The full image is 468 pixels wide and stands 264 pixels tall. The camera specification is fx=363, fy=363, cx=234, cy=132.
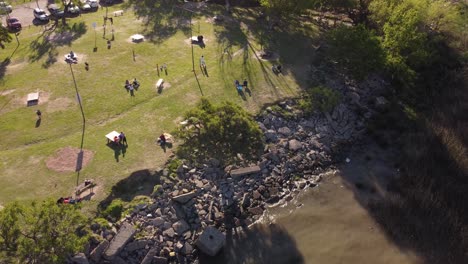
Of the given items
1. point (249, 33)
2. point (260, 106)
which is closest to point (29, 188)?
point (260, 106)

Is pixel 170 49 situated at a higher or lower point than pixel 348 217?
higher

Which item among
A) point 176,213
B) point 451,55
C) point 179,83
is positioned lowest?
point 176,213

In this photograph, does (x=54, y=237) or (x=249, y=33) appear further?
(x=249, y=33)

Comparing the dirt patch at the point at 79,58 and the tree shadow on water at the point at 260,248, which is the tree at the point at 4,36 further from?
the tree shadow on water at the point at 260,248

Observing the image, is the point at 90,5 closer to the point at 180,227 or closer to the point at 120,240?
the point at 180,227

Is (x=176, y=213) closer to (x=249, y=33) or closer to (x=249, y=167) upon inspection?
(x=249, y=167)

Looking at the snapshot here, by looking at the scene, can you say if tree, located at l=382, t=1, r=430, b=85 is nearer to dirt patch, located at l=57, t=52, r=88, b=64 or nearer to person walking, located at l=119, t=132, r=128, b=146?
person walking, located at l=119, t=132, r=128, b=146
